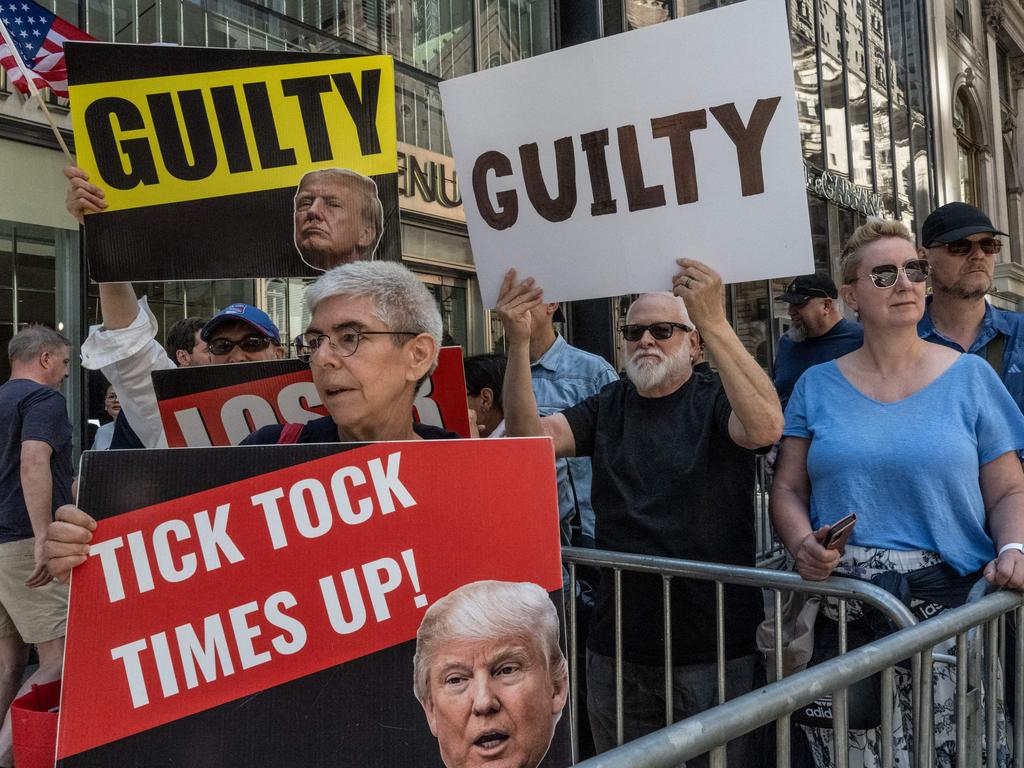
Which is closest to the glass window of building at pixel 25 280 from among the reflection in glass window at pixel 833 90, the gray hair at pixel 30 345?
the gray hair at pixel 30 345

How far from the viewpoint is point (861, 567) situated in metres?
2.40

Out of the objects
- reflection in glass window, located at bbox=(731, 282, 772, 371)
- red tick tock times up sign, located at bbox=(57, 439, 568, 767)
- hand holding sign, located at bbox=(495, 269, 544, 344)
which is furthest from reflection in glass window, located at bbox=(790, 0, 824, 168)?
red tick tock times up sign, located at bbox=(57, 439, 568, 767)

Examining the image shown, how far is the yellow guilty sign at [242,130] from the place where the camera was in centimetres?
261

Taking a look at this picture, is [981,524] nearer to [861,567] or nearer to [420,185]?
[861,567]

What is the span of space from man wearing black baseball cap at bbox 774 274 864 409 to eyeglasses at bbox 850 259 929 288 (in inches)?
82.0

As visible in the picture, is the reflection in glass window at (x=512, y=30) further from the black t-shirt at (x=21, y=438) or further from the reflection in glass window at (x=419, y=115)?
the black t-shirt at (x=21, y=438)

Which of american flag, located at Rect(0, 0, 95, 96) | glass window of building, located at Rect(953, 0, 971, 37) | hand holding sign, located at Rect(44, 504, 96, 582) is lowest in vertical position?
hand holding sign, located at Rect(44, 504, 96, 582)

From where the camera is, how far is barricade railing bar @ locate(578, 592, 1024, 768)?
3.46 ft

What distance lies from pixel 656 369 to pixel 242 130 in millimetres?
1427

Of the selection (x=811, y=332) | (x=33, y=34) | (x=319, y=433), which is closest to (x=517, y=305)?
(x=319, y=433)

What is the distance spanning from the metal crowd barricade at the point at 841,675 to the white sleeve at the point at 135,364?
1.41m

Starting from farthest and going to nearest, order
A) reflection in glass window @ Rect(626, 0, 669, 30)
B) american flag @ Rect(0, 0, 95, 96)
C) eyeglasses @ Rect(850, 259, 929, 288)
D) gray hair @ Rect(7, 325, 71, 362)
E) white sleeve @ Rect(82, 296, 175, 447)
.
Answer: reflection in glass window @ Rect(626, 0, 669, 30) → gray hair @ Rect(7, 325, 71, 362) → american flag @ Rect(0, 0, 95, 96) → white sleeve @ Rect(82, 296, 175, 447) → eyeglasses @ Rect(850, 259, 929, 288)

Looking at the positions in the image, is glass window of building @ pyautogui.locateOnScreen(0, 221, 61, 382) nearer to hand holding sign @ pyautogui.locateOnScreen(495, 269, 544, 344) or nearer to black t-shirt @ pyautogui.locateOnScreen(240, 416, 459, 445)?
hand holding sign @ pyautogui.locateOnScreen(495, 269, 544, 344)

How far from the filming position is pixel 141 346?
270 centimetres
